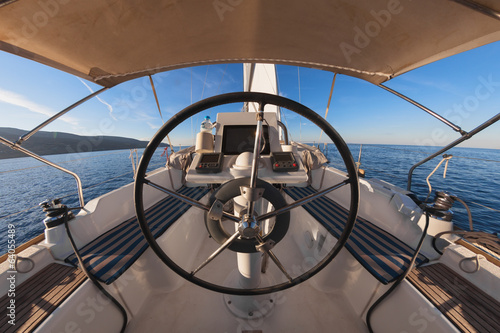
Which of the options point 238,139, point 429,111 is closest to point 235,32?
point 238,139

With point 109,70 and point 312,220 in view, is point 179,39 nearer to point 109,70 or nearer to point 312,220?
point 109,70

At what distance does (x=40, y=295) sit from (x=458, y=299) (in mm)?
2093

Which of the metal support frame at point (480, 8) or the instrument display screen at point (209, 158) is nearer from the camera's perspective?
the metal support frame at point (480, 8)

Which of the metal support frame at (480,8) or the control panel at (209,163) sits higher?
the metal support frame at (480,8)

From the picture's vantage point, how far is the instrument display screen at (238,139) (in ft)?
5.49

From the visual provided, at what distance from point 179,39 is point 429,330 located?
6.37 ft

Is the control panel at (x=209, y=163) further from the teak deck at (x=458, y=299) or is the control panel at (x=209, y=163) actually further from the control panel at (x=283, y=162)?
the teak deck at (x=458, y=299)

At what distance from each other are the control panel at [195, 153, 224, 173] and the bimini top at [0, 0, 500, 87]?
677 millimetres

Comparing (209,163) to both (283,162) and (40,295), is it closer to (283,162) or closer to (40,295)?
(283,162)

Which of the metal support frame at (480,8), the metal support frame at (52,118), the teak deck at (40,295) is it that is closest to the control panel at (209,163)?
the metal support frame at (52,118)

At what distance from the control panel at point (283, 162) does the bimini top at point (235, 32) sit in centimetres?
69

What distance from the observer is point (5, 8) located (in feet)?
2.06

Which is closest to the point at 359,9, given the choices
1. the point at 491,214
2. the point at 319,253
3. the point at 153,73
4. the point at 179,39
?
the point at 179,39

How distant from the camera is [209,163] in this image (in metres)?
0.97
